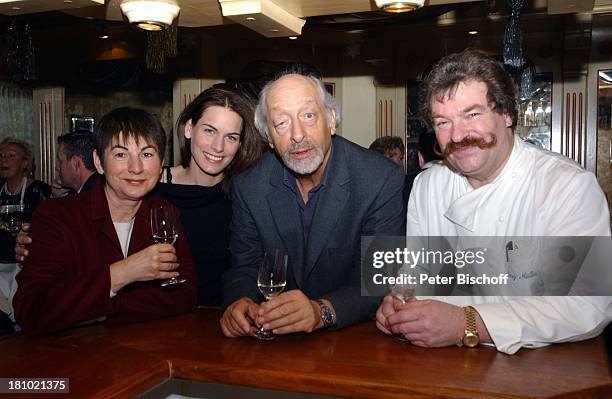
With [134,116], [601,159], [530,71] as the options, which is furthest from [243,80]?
[134,116]

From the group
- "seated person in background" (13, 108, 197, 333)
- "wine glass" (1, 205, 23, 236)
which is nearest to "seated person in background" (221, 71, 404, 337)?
"seated person in background" (13, 108, 197, 333)

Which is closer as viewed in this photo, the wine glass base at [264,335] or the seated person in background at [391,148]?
the wine glass base at [264,335]

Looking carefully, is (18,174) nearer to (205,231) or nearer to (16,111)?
(16,111)

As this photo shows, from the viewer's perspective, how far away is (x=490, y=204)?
2266mm

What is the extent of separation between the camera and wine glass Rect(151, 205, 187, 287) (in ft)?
6.98

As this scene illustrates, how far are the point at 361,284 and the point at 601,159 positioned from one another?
680 centimetres

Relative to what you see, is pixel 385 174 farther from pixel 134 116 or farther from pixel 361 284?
pixel 134 116

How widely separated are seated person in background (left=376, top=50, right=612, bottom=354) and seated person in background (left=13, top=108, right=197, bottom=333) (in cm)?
81

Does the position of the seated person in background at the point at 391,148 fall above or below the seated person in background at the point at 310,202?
above

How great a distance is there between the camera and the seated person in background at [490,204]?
5.98ft

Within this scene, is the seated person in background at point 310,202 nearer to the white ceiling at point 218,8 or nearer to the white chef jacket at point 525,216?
the white chef jacket at point 525,216

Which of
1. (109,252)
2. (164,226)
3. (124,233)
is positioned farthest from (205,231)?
(164,226)

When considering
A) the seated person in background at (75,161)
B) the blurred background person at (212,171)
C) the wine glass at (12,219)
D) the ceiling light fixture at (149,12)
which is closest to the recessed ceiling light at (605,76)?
the ceiling light fixture at (149,12)

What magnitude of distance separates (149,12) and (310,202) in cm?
216
